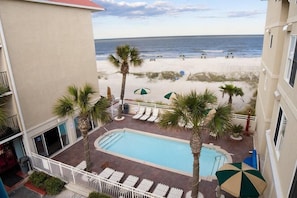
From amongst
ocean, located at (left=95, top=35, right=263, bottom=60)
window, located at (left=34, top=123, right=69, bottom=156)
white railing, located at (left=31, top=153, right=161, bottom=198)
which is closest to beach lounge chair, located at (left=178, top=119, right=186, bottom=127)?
white railing, located at (left=31, top=153, right=161, bottom=198)

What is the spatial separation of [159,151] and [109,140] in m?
4.18

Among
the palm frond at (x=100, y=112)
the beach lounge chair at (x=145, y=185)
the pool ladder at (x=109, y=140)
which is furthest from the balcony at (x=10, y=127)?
the beach lounge chair at (x=145, y=185)

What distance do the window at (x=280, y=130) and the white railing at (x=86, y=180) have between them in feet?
17.9

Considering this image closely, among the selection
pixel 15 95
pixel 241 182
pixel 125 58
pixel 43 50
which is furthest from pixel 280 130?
pixel 125 58

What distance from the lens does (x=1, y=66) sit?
10539 mm

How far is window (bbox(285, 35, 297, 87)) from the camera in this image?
6748 millimetres

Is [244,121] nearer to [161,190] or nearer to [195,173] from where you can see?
[195,173]

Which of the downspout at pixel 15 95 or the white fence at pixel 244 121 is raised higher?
the downspout at pixel 15 95

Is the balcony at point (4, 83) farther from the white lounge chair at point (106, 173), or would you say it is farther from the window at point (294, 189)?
the window at point (294, 189)

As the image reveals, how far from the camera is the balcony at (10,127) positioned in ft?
35.8

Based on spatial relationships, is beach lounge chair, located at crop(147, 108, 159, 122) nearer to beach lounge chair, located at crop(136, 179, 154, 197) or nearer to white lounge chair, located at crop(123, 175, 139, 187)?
white lounge chair, located at crop(123, 175, 139, 187)

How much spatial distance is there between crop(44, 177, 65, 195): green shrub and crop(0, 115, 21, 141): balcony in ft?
11.3

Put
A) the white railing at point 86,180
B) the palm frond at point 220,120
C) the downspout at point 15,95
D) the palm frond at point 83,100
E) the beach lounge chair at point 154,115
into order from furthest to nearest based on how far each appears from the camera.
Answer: the beach lounge chair at point 154,115, the downspout at point 15,95, the palm frond at point 83,100, the white railing at point 86,180, the palm frond at point 220,120

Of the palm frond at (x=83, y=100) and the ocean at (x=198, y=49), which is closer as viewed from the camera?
the palm frond at (x=83, y=100)
